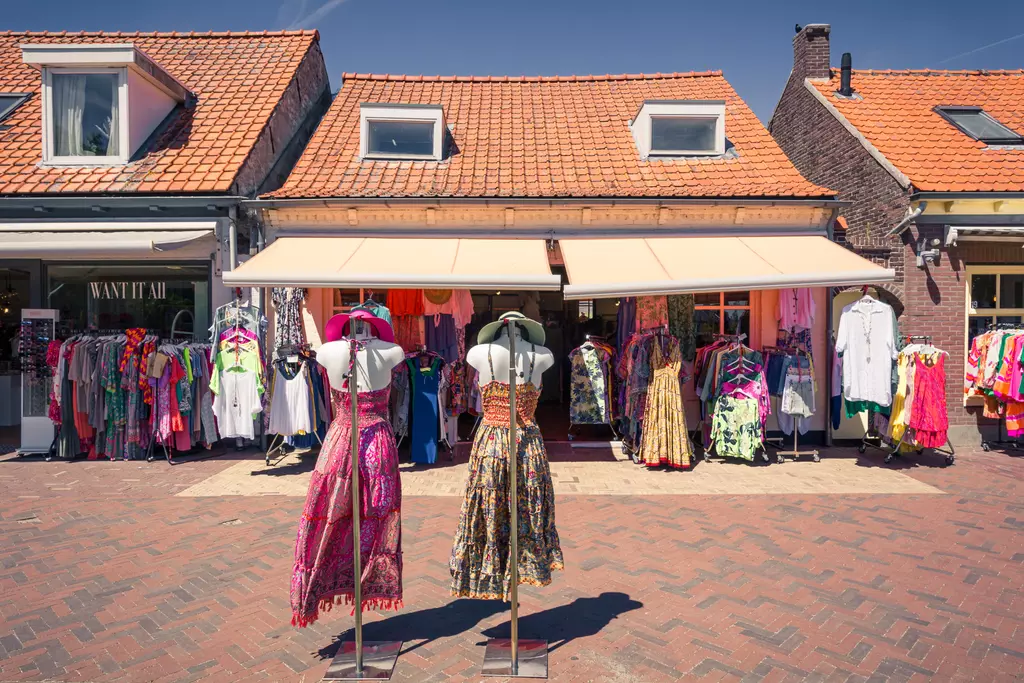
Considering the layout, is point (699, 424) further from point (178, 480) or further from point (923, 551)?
point (178, 480)

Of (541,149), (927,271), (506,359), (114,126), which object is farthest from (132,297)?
(927,271)

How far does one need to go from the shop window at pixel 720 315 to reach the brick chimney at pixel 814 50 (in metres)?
6.35

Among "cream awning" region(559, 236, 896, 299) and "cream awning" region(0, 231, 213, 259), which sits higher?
"cream awning" region(0, 231, 213, 259)

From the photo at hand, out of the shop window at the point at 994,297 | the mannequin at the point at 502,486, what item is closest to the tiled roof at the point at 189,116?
the mannequin at the point at 502,486

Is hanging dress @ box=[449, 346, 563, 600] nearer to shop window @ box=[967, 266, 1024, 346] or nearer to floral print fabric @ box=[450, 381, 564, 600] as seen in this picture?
floral print fabric @ box=[450, 381, 564, 600]

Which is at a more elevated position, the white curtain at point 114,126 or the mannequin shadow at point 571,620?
the white curtain at point 114,126

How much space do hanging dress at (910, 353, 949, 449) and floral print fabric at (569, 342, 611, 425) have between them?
4.06 metres

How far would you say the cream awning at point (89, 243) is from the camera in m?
7.70

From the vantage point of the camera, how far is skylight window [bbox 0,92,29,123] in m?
10.1

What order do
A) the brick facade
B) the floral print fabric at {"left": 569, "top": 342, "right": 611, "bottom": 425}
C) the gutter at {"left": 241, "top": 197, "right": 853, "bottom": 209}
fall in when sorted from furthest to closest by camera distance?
1. the brick facade
2. the floral print fabric at {"left": 569, "top": 342, "right": 611, "bottom": 425}
3. the gutter at {"left": 241, "top": 197, "right": 853, "bottom": 209}

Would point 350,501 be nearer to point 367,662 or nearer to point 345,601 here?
point 345,601

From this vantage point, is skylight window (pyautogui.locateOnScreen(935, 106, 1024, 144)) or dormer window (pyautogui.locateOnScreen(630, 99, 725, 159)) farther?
skylight window (pyautogui.locateOnScreen(935, 106, 1024, 144))

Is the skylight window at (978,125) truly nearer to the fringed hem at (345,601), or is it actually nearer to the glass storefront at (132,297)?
the fringed hem at (345,601)

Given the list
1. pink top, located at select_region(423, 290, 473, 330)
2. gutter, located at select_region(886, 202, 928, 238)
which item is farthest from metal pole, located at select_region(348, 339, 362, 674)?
gutter, located at select_region(886, 202, 928, 238)
